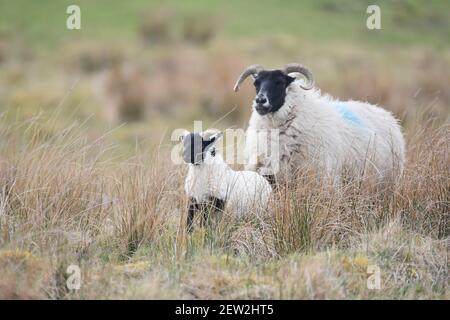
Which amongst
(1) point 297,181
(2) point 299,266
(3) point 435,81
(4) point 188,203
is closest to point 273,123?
(1) point 297,181

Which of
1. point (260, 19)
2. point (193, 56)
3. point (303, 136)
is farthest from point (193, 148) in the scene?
point (260, 19)

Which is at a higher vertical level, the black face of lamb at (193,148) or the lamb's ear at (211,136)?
the lamb's ear at (211,136)

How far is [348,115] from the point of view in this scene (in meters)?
9.69

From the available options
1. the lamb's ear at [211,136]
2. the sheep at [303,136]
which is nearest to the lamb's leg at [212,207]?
the lamb's ear at [211,136]

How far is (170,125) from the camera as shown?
1777cm

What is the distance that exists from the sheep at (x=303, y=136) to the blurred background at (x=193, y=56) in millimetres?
4653

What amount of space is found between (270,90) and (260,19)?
1881cm

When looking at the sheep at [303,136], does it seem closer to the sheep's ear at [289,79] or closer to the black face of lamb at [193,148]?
the sheep's ear at [289,79]

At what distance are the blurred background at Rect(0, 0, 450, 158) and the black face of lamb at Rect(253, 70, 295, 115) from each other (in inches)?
200

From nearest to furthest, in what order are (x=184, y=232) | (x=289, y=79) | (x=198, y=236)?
(x=184, y=232) < (x=198, y=236) < (x=289, y=79)

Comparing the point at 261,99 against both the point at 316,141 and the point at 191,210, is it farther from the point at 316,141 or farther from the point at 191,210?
the point at 191,210

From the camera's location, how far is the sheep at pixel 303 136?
8.75m

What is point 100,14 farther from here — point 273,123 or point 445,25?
point 273,123
